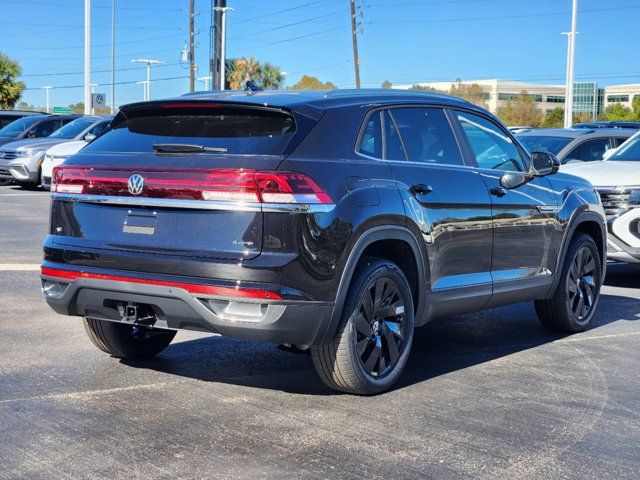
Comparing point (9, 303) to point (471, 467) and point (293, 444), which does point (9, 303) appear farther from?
point (471, 467)

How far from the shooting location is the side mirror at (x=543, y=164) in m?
7.43

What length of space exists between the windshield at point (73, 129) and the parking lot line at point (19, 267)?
43.2 feet

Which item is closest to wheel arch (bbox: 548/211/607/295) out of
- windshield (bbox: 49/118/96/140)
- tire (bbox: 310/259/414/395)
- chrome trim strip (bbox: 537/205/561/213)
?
chrome trim strip (bbox: 537/205/561/213)

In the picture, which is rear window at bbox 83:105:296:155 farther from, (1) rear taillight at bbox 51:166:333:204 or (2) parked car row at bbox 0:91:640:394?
(1) rear taillight at bbox 51:166:333:204

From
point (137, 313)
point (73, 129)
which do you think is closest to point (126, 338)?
point (137, 313)

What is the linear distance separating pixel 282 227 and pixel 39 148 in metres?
18.6

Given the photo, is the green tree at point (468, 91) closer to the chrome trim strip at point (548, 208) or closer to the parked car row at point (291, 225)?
the chrome trim strip at point (548, 208)

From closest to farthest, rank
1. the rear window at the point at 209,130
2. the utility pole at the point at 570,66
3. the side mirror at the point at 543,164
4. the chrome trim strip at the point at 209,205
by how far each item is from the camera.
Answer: the chrome trim strip at the point at 209,205
the rear window at the point at 209,130
the side mirror at the point at 543,164
the utility pole at the point at 570,66

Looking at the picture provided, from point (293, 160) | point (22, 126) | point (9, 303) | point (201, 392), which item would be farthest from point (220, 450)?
point (22, 126)

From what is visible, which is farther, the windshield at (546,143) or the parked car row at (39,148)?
the parked car row at (39,148)

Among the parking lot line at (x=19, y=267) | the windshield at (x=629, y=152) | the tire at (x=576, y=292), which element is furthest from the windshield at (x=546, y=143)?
the parking lot line at (x=19, y=267)

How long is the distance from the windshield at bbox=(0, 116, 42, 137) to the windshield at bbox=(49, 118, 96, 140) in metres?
2.03

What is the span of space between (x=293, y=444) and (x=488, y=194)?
8.46 feet

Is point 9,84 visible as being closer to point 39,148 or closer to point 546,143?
point 39,148
